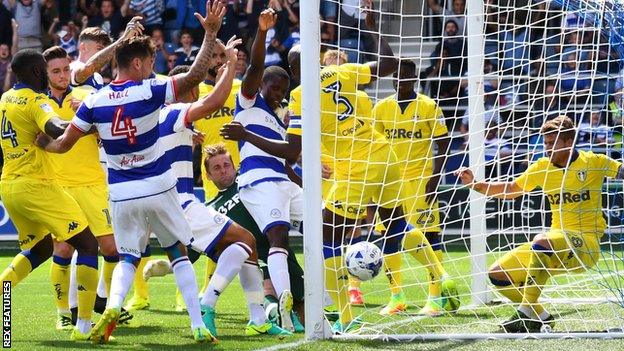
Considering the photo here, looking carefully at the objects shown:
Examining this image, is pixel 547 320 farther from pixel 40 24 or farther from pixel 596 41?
pixel 40 24

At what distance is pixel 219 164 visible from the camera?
8.90 m

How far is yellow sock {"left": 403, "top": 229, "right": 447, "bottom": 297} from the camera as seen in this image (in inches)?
382

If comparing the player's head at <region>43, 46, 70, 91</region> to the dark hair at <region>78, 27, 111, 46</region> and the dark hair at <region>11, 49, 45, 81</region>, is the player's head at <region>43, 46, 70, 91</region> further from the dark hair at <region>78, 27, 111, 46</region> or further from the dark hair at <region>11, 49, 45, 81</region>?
the dark hair at <region>78, 27, 111, 46</region>

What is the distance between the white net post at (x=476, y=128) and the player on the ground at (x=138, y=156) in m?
3.20

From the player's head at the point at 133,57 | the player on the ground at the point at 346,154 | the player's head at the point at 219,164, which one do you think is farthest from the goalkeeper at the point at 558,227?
the player's head at the point at 133,57

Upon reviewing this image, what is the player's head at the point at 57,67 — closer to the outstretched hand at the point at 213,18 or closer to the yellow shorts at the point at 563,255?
the outstretched hand at the point at 213,18

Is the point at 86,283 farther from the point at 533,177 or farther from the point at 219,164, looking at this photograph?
the point at 533,177

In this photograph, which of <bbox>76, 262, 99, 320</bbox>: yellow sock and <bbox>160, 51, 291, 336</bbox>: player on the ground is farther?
<bbox>160, 51, 291, 336</bbox>: player on the ground

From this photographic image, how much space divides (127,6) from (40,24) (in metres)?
1.70

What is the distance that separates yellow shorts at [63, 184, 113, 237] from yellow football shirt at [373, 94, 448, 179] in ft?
9.03

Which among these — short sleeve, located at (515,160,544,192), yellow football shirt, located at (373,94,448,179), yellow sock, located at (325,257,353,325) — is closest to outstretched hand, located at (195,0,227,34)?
yellow sock, located at (325,257,353,325)

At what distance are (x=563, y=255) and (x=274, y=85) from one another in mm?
2507

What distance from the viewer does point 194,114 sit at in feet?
24.8

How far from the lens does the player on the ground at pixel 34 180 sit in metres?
8.01
